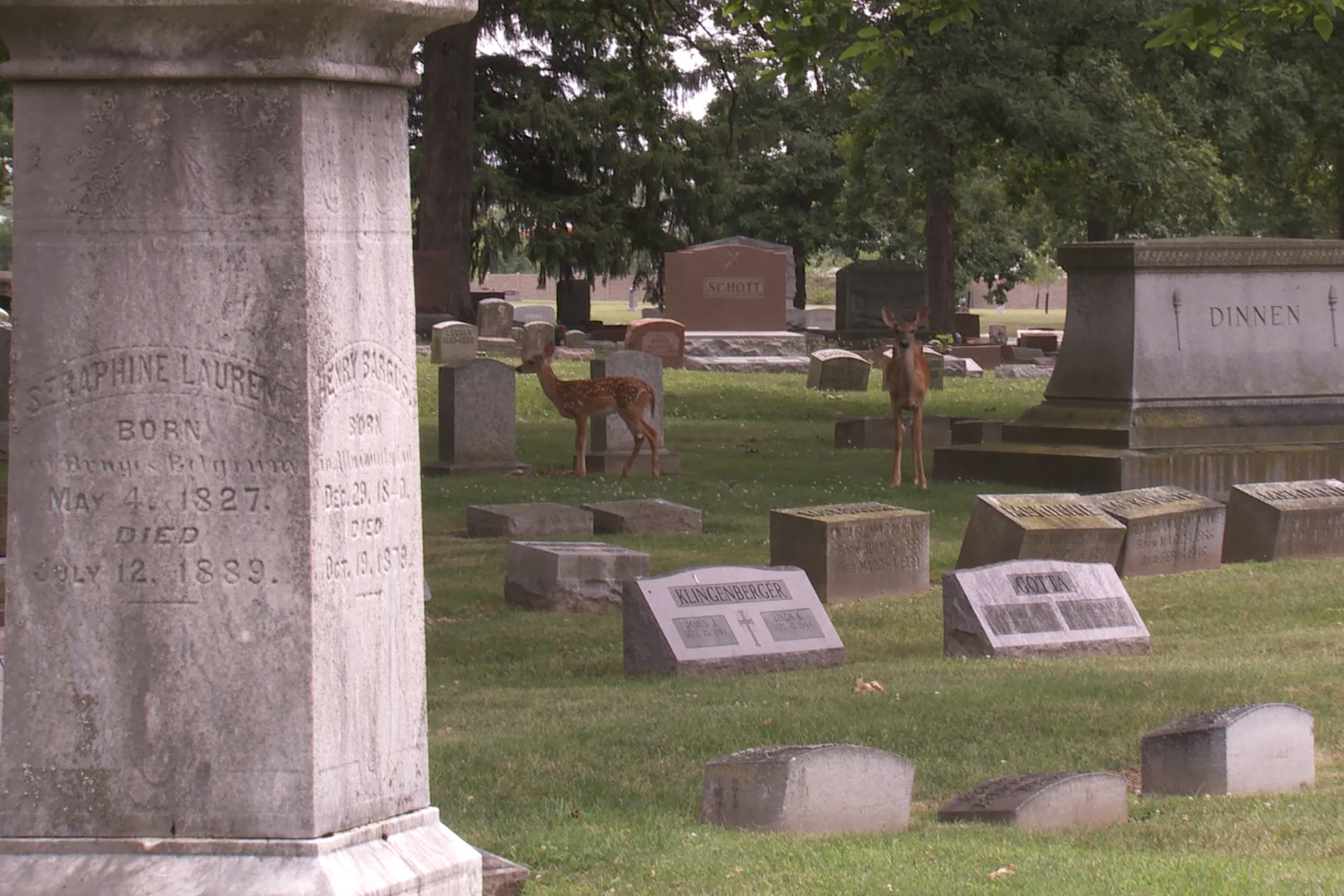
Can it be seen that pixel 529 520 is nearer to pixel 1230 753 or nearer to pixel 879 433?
pixel 1230 753

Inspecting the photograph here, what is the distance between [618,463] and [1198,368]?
5.67 metres

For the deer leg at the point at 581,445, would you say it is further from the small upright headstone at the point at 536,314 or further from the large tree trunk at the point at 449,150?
the small upright headstone at the point at 536,314

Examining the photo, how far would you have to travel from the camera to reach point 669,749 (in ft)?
24.0

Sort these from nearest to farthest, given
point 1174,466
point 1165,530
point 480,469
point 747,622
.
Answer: point 747,622
point 1165,530
point 1174,466
point 480,469

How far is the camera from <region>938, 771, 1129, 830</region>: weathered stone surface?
6.18 meters

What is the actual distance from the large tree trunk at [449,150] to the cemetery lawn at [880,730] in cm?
2019

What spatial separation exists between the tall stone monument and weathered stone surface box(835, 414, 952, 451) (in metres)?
16.9

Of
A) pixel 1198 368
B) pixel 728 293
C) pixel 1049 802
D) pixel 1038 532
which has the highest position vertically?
pixel 728 293

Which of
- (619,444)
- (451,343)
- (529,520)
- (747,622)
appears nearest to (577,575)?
(747,622)

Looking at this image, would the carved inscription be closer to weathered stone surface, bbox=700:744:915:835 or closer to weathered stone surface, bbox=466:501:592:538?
weathered stone surface, bbox=700:744:915:835

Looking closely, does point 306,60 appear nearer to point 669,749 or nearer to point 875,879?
point 875,879

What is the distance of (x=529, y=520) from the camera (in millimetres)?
13898

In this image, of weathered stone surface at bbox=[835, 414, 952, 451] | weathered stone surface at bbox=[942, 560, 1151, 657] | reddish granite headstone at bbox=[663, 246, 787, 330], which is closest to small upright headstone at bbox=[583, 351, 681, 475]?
weathered stone surface at bbox=[835, 414, 952, 451]

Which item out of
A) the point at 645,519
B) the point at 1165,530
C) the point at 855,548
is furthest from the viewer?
the point at 645,519
